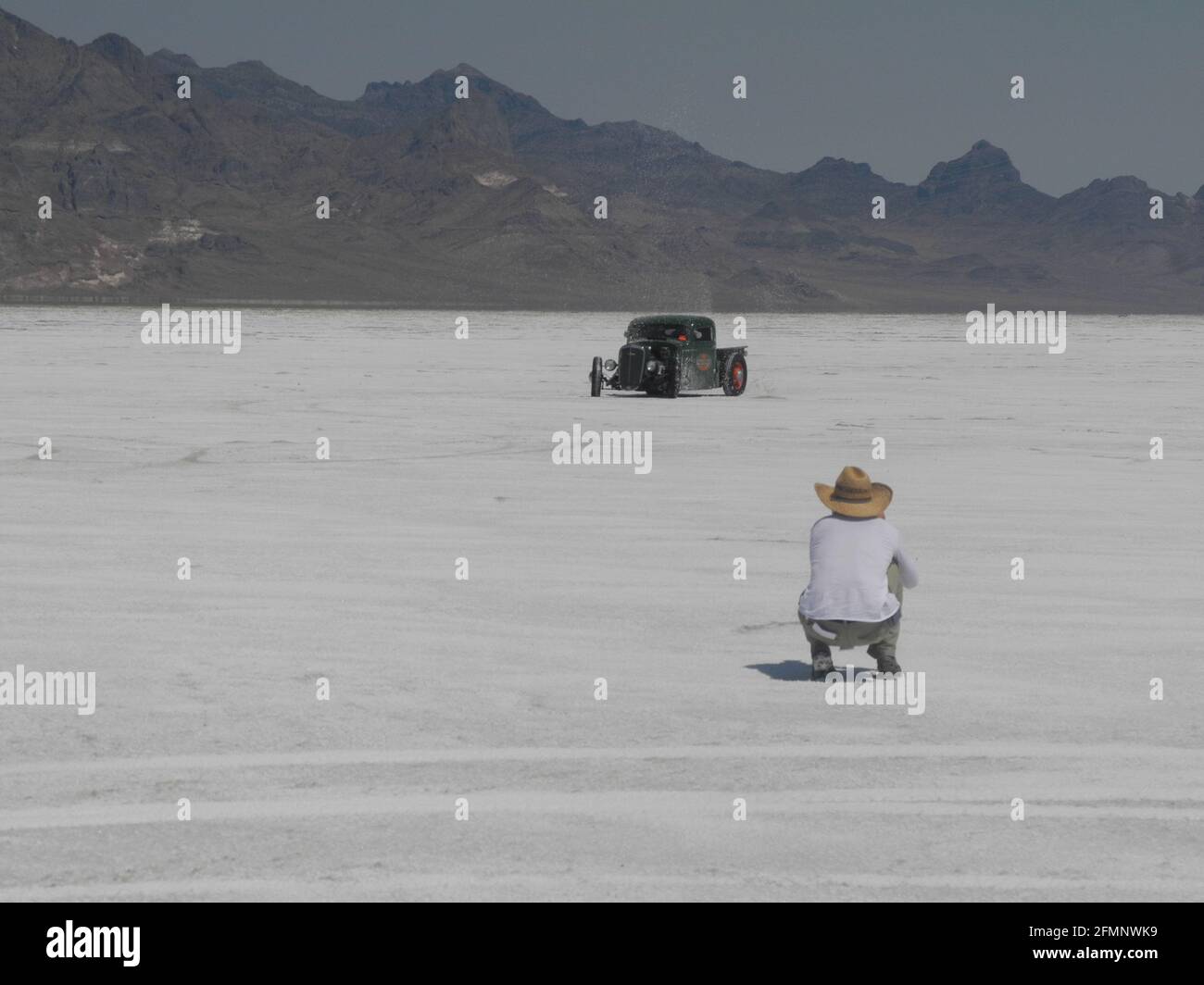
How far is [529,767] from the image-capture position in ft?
23.4

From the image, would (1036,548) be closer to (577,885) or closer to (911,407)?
(577,885)

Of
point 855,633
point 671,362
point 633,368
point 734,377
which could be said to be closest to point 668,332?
point 671,362

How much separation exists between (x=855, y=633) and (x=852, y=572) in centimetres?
29

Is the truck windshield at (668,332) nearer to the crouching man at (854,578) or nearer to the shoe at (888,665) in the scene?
the crouching man at (854,578)

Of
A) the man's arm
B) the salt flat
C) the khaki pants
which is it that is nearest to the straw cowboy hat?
the man's arm

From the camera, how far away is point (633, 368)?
33.0m

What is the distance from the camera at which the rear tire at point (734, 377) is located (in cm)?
3412

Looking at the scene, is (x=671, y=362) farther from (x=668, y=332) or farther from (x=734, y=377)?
(x=734, y=377)

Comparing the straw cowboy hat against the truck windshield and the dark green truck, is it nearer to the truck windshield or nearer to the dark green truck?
the dark green truck

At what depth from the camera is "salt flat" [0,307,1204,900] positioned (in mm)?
5996

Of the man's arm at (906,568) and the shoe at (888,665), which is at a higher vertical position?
the man's arm at (906,568)

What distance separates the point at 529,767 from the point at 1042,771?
6.82 ft

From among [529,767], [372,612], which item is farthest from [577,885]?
[372,612]

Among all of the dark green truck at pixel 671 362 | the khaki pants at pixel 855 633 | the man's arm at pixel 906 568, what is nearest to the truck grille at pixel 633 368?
the dark green truck at pixel 671 362
